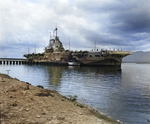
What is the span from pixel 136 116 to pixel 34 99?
7.24 metres

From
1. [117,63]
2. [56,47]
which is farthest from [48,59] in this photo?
[117,63]

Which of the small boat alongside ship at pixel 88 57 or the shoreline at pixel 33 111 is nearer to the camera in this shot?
the shoreline at pixel 33 111

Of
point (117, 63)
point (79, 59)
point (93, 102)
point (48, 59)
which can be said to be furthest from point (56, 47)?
point (93, 102)

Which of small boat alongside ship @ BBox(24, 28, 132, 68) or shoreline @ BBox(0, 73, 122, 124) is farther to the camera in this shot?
small boat alongside ship @ BBox(24, 28, 132, 68)

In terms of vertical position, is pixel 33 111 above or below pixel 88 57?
below

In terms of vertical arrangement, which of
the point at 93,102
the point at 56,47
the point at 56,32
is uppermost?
the point at 56,32

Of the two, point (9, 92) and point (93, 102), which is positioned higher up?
point (9, 92)

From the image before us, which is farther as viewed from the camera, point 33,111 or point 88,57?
point 88,57

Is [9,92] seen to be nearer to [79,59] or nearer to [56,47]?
[79,59]

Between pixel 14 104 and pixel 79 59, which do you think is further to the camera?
pixel 79 59

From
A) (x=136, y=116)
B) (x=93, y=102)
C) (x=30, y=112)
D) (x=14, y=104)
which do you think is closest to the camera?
(x=30, y=112)

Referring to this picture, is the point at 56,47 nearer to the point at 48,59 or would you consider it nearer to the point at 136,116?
the point at 48,59

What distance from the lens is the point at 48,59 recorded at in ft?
372

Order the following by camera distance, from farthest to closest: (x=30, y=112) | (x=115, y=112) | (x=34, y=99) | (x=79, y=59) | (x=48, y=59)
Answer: (x=48, y=59) → (x=79, y=59) → (x=115, y=112) → (x=34, y=99) → (x=30, y=112)
